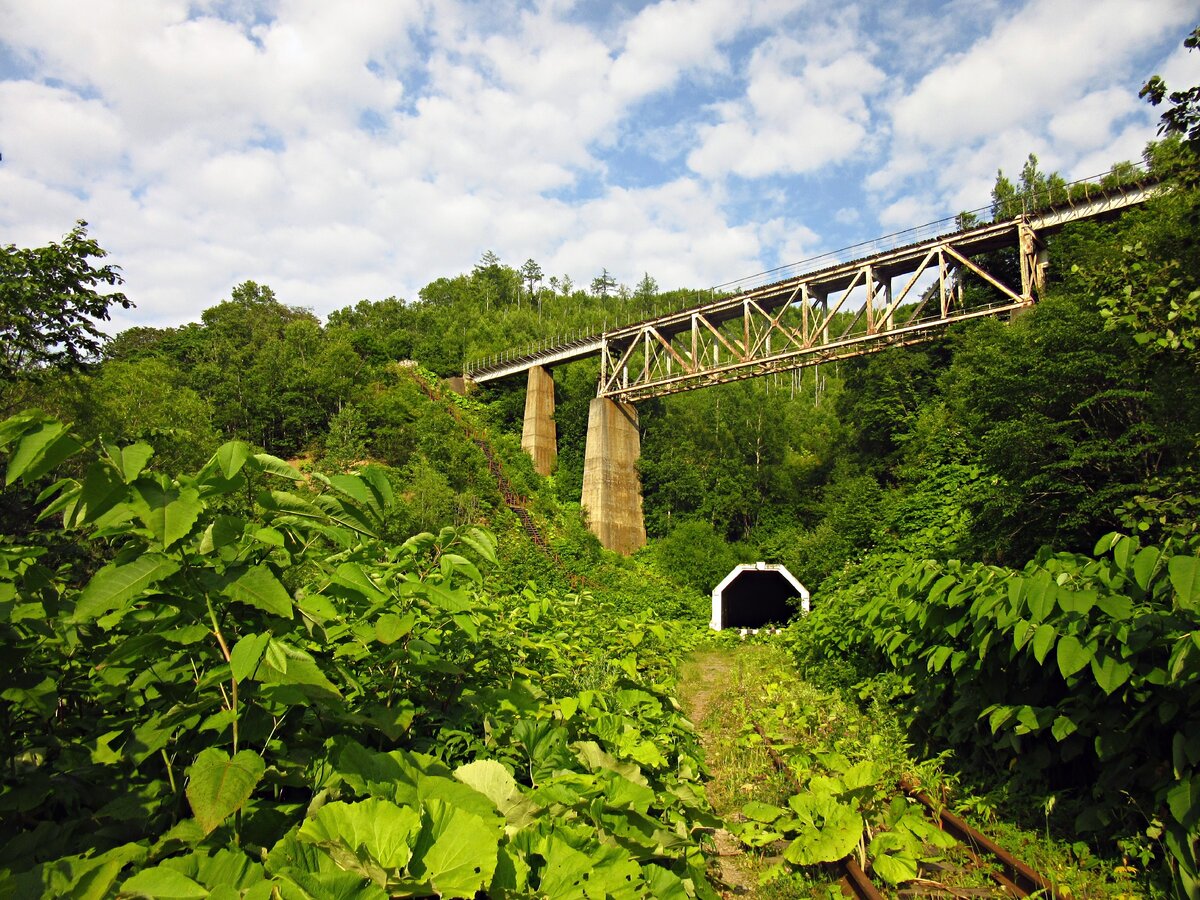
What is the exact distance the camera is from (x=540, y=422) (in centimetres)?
3966

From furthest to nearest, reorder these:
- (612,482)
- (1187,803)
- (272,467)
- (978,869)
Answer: (612,482)
(978,869)
(1187,803)
(272,467)

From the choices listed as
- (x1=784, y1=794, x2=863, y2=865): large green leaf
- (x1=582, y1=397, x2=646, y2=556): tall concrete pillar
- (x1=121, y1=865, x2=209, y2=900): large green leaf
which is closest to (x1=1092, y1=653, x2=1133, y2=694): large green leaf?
(x1=784, y1=794, x2=863, y2=865): large green leaf

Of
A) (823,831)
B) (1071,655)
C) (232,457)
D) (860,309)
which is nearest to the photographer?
(232,457)

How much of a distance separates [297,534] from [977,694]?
6622 millimetres

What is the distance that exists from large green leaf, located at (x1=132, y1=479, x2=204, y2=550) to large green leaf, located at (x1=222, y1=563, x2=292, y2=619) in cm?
20

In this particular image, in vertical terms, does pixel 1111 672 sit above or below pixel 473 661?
below

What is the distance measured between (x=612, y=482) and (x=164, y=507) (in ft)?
105

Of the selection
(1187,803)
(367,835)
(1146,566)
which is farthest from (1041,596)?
(367,835)

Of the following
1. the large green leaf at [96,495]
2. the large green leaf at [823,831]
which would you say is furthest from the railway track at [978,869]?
the large green leaf at [96,495]

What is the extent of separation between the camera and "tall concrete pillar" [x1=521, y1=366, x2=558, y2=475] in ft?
129

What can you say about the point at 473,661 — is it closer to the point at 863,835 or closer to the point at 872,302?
the point at 863,835

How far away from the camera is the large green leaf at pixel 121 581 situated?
1.67 m

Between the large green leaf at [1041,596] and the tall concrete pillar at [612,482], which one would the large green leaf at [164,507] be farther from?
the tall concrete pillar at [612,482]

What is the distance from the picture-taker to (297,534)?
228 cm
